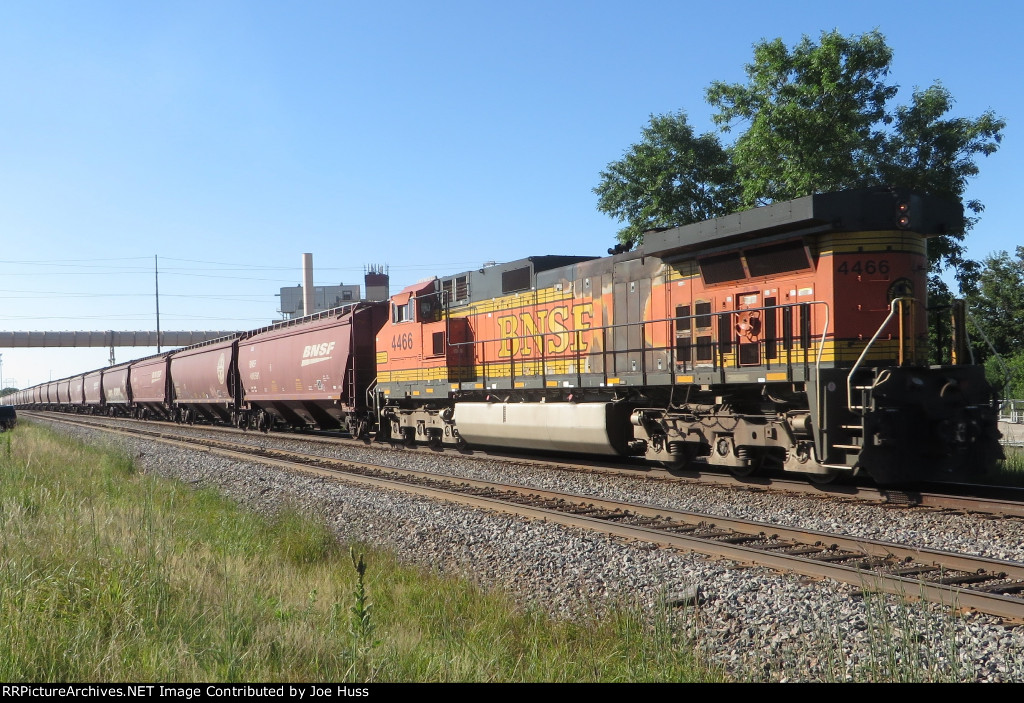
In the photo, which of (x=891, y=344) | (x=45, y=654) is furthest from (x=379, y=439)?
(x=45, y=654)

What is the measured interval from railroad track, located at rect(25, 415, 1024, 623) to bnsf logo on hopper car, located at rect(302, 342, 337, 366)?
10.5 meters

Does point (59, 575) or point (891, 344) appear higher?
point (891, 344)

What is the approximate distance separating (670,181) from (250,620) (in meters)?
23.5

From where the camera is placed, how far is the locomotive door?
11.2m

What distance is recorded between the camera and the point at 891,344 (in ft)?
34.1

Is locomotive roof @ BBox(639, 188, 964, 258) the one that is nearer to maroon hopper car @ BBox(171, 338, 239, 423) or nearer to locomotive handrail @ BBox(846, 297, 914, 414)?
locomotive handrail @ BBox(846, 297, 914, 414)

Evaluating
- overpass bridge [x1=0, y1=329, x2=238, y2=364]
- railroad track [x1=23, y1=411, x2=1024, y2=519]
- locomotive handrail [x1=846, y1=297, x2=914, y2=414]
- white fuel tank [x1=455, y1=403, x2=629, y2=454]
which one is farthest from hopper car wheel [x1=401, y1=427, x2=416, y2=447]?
overpass bridge [x1=0, y1=329, x2=238, y2=364]

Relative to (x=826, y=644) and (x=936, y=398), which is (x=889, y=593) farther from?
(x=936, y=398)

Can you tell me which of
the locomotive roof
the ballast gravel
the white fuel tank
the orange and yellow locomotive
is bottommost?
the ballast gravel

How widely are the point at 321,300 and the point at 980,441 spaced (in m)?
99.5

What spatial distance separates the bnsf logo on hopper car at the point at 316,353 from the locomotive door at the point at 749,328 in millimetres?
13294

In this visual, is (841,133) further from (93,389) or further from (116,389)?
(93,389)

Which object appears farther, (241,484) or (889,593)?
(241,484)

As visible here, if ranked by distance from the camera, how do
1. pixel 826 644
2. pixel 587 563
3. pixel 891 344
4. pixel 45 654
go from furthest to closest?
1. pixel 891 344
2. pixel 587 563
3. pixel 826 644
4. pixel 45 654
